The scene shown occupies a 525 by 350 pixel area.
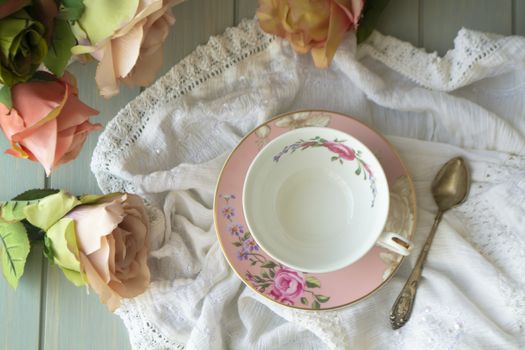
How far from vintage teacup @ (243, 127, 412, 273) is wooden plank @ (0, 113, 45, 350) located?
1.15ft

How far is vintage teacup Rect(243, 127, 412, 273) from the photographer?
2.61 ft

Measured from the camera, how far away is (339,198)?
841mm

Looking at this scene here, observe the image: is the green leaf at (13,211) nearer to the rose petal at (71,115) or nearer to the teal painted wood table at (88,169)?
the teal painted wood table at (88,169)

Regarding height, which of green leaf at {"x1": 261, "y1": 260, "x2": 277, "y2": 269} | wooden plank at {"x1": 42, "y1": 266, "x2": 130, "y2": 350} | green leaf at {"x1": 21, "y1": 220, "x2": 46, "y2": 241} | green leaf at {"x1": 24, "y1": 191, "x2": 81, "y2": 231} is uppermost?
green leaf at {"x1": 24, "y1": 191, "x2": 81, "y2": 231}

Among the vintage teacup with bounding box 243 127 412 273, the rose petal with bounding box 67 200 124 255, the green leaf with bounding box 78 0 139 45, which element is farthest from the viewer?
the vintage teacup with bounding box 243 127 412 273

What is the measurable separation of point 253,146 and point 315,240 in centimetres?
16

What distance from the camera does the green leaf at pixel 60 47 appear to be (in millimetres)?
606

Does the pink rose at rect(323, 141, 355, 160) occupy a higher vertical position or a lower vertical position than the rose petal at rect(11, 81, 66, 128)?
lower

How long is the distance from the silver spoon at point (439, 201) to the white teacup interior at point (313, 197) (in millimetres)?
90

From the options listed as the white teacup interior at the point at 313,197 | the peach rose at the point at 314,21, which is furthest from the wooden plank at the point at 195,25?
the white teacup interior at the point at 313,197

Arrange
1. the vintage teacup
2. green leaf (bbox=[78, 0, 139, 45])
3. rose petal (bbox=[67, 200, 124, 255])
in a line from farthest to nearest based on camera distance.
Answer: the vintage teacup → rose petal (bbox=[67, 200, 124, 255]) → green leaf (bbox=[78, 0, 139, 45])

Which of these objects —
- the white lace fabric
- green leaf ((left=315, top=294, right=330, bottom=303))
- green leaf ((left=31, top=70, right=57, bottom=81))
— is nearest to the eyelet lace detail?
the white lace fabric

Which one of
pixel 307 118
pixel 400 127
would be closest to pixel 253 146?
pixel 307 118

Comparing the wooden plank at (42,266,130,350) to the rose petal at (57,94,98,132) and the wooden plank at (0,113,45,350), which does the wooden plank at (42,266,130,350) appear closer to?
the wooden plank at (0,113,45,350)
